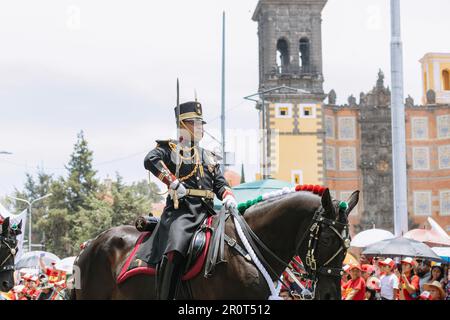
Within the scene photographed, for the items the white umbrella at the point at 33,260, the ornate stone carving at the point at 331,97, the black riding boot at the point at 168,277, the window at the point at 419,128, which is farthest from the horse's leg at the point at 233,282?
the window at the point at 419,128

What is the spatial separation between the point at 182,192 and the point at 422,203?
60.6 m

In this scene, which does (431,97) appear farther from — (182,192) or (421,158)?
(182,192)

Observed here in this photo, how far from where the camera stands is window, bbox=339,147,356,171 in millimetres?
66312

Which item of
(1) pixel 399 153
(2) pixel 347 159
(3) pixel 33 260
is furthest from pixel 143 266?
(2) pixel 347 159

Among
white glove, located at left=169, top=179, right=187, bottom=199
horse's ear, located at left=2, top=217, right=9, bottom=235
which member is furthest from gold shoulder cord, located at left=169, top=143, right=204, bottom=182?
horse's ear, located at left=2, top=217, right=9, bottom=235

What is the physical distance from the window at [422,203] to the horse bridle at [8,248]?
187 ft

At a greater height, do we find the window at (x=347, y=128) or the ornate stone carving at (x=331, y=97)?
the ornate stone carving at (x=331, y=97)

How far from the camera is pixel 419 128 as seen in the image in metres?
Answer: 67.5

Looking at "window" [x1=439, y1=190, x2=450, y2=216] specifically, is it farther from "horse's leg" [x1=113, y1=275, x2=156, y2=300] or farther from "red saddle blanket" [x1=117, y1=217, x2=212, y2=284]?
"horse's leg" [x1=113, y1=275, x2=156, y2=300]

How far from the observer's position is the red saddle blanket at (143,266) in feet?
26.9

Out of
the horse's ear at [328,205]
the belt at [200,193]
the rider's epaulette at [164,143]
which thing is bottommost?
the horse's ear at [328,205]

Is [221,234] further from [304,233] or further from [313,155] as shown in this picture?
[313,155]

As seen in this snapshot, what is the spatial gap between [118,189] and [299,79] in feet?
59.0

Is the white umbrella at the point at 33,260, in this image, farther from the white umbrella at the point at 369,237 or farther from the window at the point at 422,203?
the window at the point at 422,203
